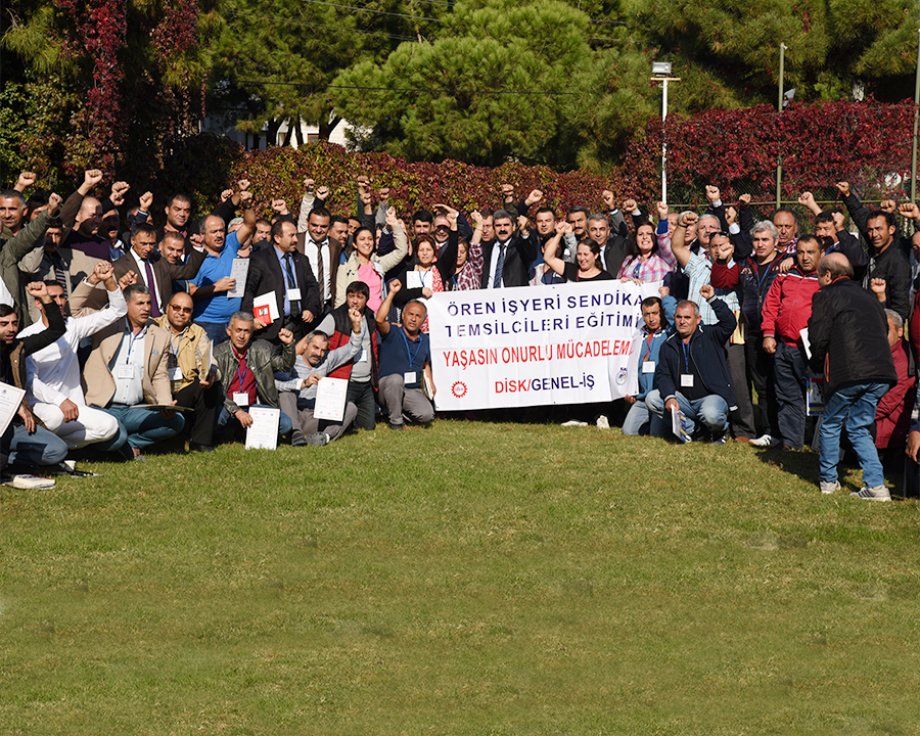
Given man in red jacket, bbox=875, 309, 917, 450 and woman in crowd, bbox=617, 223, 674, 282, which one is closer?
man in red jacket, bbox=875, 309, 917, 450

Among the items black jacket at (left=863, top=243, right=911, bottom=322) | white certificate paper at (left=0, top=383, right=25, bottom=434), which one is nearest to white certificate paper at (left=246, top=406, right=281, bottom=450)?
white certificate paper at (left=0, top=383, right=25, bottom=434)

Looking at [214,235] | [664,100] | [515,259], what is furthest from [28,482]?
[664,100]

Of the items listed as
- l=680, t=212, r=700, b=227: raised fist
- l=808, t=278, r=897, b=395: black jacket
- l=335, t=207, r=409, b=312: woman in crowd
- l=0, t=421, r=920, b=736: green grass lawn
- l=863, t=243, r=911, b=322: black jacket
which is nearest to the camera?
l=0, t=421, r=920, b=736: green grass lawn

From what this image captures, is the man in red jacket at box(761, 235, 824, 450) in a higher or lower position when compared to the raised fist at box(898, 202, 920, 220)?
lower

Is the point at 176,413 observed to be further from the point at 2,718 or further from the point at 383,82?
the point at 383,82

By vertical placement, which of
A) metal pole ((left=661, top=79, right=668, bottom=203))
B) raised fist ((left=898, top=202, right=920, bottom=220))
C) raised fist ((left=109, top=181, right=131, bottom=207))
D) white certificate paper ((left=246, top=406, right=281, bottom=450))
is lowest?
white certificate paper ((left=246, top=406, right=281, bottom=450))

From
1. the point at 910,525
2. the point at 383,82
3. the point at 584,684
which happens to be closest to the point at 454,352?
the point at 910,525

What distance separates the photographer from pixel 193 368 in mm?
14688

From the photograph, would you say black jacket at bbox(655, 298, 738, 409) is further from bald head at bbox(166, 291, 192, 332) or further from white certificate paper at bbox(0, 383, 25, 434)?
white certificate paper at bbox(0, 383, 25, 434)

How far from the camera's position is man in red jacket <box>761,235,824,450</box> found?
49.4ft

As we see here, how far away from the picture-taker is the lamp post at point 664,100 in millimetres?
34594

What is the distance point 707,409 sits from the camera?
50.2 ft

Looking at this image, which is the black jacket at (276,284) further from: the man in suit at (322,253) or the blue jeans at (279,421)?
the blue jeans at (279,421)

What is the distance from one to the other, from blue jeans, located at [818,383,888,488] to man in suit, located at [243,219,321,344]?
5726 millimetres
